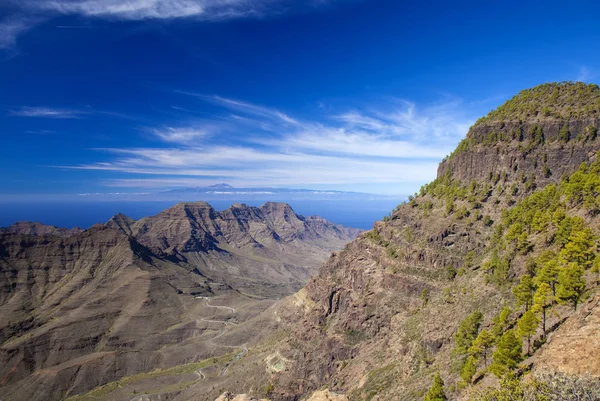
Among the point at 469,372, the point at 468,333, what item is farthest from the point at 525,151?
the point at 469,372

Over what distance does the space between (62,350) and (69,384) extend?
2834cm

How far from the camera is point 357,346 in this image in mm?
98188

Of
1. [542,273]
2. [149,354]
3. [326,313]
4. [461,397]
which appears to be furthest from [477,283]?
[149,354]

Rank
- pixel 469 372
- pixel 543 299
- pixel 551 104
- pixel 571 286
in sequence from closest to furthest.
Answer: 1. pixel 571 286
2. pixel 543 299
3. pixel 469 372
4. pixel 551 104

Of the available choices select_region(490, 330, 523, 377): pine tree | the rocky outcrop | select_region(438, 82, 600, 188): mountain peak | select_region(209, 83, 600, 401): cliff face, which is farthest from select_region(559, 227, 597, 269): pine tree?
select_region(438, 82, 600, 188): mountain peak

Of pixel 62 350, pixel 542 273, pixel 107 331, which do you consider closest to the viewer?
pixel 542 273

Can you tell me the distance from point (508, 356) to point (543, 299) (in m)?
10.8

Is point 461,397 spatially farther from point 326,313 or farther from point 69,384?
point 69,384

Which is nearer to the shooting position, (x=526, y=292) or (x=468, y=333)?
(x=526, y=292)

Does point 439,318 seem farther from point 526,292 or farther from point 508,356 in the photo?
point 508,356

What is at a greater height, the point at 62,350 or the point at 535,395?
the point at 535,395

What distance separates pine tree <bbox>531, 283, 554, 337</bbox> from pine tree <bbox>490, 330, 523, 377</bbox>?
610 cm

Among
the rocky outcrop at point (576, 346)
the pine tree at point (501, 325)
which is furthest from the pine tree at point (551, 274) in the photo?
the rocky outcrop at point (576, 346)

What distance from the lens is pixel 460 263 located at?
8700 centimetres
